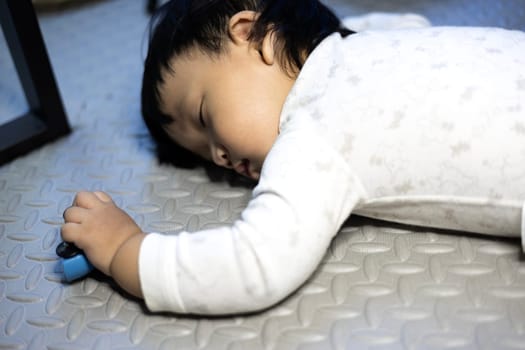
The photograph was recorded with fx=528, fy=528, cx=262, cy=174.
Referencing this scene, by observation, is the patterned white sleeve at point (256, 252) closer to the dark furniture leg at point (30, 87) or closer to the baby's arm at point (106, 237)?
the baby's arm at point (106, 237)

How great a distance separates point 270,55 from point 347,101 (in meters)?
0.13

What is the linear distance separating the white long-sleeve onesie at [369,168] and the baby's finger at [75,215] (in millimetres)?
105

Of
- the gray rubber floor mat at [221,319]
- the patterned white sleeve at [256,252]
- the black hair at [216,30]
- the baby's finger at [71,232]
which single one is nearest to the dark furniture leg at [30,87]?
the gray rubber floor mat at [221,319]

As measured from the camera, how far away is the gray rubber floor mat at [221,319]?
1.77ft

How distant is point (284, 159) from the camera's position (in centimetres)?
59

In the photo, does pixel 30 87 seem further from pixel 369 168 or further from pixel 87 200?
pixel 369 168

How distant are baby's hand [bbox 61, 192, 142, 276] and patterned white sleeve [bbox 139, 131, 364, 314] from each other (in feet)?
0.15

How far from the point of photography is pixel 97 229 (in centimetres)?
61

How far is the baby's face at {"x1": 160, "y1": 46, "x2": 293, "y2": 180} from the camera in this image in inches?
26.0

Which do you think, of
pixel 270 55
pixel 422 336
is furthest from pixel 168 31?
pixel 422 336

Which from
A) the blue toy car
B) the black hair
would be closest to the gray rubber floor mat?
the blue toy car

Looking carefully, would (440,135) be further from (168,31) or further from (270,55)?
(168,31)

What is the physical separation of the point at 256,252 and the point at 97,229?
196 millimetres

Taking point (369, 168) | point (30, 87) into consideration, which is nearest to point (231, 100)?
point (369, 168)
